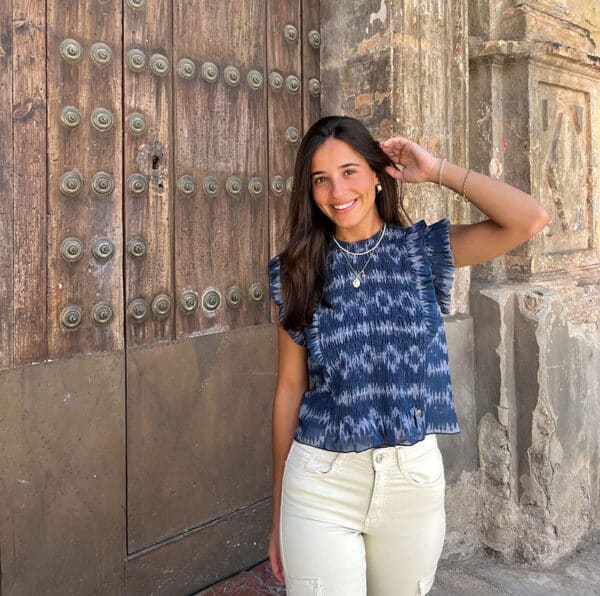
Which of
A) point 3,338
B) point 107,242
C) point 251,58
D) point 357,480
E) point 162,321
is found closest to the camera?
point 357,480

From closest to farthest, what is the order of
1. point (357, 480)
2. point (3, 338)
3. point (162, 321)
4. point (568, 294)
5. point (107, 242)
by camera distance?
point (357, 480) < point (3, 338) < point (107, 242) < point (162, 321) < point (568, 294)

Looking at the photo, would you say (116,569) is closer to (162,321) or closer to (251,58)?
(162,321)

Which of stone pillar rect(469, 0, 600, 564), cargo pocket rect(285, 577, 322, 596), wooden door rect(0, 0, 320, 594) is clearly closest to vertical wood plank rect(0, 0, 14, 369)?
wooden door rect(0, 0, 320, 594)

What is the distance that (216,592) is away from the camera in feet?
7.13

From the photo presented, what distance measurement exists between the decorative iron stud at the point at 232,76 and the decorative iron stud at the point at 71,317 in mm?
921

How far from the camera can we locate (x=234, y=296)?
2229 millimetres

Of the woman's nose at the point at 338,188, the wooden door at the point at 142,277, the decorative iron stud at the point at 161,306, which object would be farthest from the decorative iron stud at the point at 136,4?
the woman's nose at the point at 338,188

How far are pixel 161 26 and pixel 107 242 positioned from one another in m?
0.71

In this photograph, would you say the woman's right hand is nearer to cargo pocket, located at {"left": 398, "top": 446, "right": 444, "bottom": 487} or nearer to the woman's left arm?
cargo pocket, located at {"left": 398, "top": 446, "right": 444, "bottom": 487}

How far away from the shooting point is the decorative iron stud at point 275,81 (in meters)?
2.31

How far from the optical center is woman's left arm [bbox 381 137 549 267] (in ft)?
4.82

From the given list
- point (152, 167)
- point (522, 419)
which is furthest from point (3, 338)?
point (522, 419)

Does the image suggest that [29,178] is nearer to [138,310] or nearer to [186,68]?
[138,310]

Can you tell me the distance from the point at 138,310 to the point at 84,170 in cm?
44
